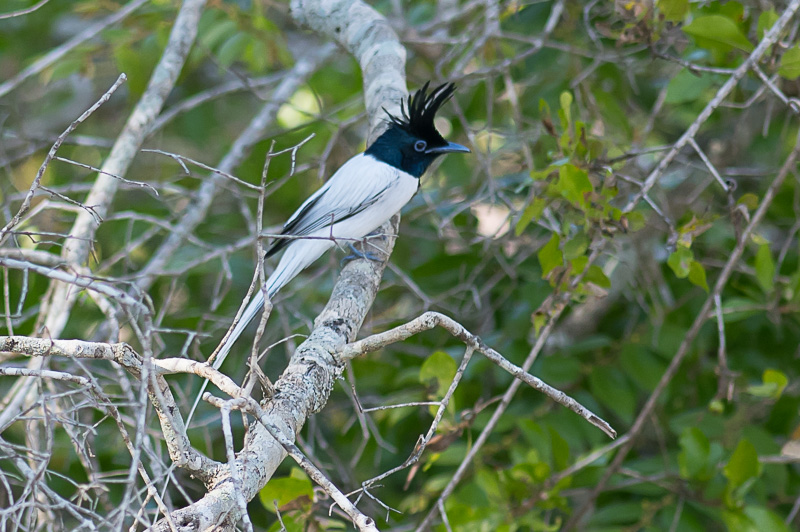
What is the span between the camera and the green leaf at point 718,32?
110 inches

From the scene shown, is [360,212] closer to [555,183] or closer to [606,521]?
[555,183]

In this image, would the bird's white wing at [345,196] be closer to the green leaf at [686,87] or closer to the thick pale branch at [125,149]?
the thick pale branch at [125,149]

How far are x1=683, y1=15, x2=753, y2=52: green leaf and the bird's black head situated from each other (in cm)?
100

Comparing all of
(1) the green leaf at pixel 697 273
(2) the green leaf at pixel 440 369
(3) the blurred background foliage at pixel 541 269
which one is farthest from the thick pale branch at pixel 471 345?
(1) the green leaf at pixel 697 273

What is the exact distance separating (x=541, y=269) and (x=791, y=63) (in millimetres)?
1420

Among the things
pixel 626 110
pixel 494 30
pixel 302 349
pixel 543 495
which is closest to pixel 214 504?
pixel 302 349

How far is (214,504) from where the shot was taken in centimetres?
156

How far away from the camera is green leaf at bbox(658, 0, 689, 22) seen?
2791 mm

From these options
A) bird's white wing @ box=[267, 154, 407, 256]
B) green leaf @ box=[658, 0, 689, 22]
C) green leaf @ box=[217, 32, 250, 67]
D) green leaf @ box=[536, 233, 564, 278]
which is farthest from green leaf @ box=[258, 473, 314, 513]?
green leaf @ box=[217, 32, 250, 67]

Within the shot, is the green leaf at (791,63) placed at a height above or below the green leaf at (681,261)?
above

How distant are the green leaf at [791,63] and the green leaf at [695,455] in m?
1.35

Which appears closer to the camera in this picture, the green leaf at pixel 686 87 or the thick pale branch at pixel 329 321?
the thick pale branch at pixel 329 321

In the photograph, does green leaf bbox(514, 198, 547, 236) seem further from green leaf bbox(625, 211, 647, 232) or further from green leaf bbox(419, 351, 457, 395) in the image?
green leaf bbox(419, 351, 457, 395)

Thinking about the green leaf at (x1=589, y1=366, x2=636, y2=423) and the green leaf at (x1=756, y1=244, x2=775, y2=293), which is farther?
the green leaf at (x1=589, y1=366, x2=636, y2=423)
